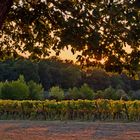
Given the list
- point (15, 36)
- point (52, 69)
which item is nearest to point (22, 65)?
point (52, 69)

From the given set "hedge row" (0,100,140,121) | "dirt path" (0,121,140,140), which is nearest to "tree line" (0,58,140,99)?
"hedge row" (0,100,140,121)

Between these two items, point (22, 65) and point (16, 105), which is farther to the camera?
point (22, 65)

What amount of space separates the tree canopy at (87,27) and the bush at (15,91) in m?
45.1

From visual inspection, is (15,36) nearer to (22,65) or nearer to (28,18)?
(28,18)

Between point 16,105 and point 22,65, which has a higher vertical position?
point 22,65

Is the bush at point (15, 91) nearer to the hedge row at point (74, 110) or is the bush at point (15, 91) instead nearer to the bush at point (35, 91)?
the bush at point (35, 91)

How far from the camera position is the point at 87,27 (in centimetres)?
1116

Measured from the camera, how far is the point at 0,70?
259 ft

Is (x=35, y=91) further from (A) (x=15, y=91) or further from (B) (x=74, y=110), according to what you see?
(B) (x=74, y=110)

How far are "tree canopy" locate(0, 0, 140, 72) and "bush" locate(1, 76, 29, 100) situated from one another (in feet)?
148

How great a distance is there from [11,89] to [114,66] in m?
49.1

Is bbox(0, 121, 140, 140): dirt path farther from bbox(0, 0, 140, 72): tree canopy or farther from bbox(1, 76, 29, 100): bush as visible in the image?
bbox(1, 76, 29, 100): bush

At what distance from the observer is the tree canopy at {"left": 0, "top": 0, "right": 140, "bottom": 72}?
1053cm

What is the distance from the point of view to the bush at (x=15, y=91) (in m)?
59.8
